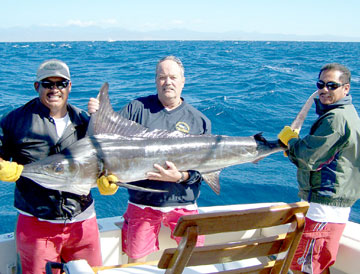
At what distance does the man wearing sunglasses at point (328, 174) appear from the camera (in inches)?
99.4

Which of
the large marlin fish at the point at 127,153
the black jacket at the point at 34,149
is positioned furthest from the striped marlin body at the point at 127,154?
the black jacket at the point at 34,149

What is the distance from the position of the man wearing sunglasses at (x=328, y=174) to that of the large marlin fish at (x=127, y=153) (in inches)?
16.8

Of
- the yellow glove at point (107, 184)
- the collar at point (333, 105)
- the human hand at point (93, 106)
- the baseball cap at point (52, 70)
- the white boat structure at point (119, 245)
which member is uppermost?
the baseball cap at point (52, 70)

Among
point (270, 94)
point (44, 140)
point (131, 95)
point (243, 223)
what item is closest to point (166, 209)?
point (44, 140)

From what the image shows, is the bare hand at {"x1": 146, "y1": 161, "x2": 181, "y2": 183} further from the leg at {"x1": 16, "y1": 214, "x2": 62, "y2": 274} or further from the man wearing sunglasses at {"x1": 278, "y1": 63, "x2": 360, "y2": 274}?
the man wearing sunglasses at {"x1": 278, "y1": 63, "x2": 360, "y2": 274}

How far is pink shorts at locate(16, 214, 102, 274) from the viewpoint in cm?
243

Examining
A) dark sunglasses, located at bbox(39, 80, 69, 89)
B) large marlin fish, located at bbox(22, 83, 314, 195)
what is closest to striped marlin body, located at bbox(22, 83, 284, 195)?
large marlin fish, located at bbox(22, 83, 314, 195)

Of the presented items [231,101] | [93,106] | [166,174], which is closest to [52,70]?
Result: [93,106]

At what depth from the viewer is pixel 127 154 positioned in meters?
2.62

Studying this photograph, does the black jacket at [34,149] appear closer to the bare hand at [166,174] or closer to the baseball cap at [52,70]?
the baseball cap at [52,70]

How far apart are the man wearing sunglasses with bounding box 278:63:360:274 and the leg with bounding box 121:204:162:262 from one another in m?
1.11

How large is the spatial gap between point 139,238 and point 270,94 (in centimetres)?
1187

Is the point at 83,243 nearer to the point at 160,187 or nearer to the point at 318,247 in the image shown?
the point at 160,187

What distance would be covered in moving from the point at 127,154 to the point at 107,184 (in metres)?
0.28
